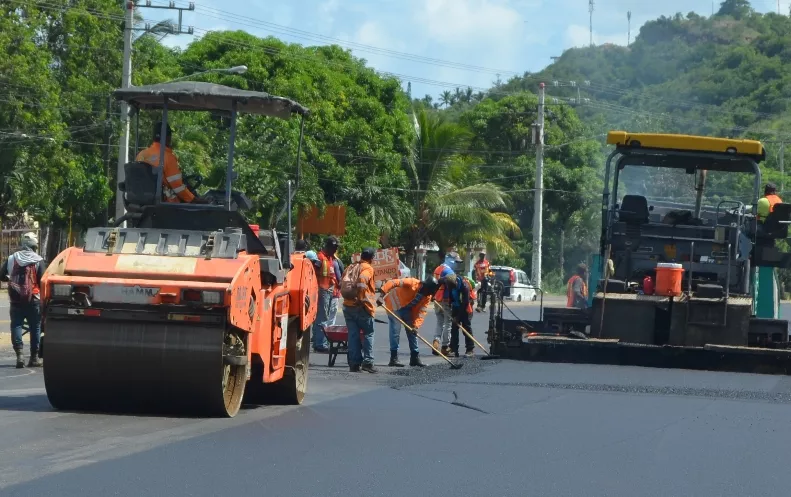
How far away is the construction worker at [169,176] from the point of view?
10461 millimetres

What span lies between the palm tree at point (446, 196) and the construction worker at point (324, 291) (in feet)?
71.9

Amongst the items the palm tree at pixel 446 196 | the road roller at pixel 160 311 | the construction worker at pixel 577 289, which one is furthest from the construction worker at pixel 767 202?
the palm tree at pixel 446 196

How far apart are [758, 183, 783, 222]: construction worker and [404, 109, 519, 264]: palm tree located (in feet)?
77.2

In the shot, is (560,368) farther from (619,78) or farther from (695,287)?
(619,78)

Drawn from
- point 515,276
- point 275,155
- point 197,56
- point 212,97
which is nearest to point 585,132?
point 515,276

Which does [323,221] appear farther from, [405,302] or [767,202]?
[767,202]

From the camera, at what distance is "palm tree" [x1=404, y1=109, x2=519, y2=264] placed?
39.5 metres

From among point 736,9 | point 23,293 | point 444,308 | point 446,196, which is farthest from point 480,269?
point 736,9

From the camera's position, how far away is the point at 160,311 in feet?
30.2

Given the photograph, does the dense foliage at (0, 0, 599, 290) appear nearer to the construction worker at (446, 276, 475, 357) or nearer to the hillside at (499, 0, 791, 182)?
the hillside at (499, 0, 791, 182)

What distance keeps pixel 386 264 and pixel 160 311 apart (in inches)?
287

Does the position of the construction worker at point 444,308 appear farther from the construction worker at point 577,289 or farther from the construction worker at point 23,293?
the construction worker at point 23,293

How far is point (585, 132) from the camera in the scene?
56.7 m

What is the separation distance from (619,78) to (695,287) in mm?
34602
